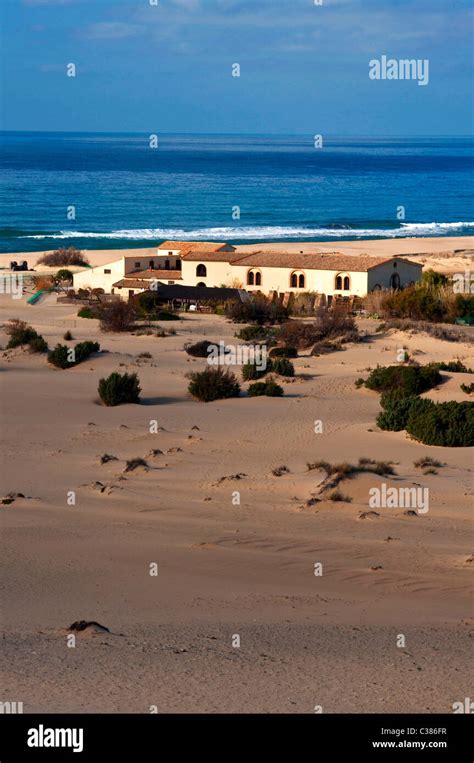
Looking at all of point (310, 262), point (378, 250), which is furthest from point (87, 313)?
point (378, 250)

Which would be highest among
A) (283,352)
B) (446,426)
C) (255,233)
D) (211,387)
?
(255,233)

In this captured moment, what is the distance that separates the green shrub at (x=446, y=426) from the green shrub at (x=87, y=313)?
26998 millimetres

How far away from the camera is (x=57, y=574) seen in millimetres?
13906

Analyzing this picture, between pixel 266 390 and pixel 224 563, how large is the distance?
14.9 m

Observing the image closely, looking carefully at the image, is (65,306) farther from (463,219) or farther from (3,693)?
(463,219)

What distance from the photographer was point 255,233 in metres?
98.6

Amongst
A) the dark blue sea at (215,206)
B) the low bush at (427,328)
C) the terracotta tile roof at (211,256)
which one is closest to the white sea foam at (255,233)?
the dark blue sea at (215,206)

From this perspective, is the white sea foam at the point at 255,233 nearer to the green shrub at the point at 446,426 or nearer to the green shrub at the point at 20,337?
the green shrub at the point at 20,337

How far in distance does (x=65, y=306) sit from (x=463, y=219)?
7348 centimetres

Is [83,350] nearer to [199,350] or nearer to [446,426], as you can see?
[199,350]

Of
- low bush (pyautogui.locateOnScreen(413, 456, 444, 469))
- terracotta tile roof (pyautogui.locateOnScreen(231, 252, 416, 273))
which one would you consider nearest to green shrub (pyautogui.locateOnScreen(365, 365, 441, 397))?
low bush (pyautogui.locateOnScreen(413, 456, 444, 469))

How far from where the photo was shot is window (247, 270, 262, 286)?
55.6m

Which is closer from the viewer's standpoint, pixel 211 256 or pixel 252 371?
pixel 252 371
